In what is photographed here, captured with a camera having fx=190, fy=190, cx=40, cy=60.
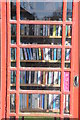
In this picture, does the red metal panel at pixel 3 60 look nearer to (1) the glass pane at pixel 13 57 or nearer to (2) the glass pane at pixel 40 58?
(1) the glass pane at pixel 13 57

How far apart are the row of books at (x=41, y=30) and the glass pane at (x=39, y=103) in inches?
31.0

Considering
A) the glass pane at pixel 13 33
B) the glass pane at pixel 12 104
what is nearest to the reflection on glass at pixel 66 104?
the glass pane at pixel 12 104

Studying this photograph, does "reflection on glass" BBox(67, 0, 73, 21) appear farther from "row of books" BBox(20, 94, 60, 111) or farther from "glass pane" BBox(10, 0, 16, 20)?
"row of books" BBox(20, 94, 60, 111)

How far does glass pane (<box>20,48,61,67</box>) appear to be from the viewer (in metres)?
2.39

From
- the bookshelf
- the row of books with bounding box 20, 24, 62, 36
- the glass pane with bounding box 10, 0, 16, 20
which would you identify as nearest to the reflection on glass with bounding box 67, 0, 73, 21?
the bookshelf

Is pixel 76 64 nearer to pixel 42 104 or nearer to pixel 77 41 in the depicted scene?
pixel 77 41

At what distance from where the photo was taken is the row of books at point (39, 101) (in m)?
2.42

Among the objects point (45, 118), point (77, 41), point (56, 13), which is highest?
point (56, 13)

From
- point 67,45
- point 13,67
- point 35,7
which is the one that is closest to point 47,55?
point 67,45

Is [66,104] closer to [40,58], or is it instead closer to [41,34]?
[40,58]

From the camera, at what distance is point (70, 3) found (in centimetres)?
236

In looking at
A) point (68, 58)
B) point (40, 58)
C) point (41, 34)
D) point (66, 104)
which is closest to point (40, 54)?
point (40, 58)

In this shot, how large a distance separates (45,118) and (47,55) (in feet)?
2.66

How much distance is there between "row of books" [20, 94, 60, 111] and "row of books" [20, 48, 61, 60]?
0.48 metres
